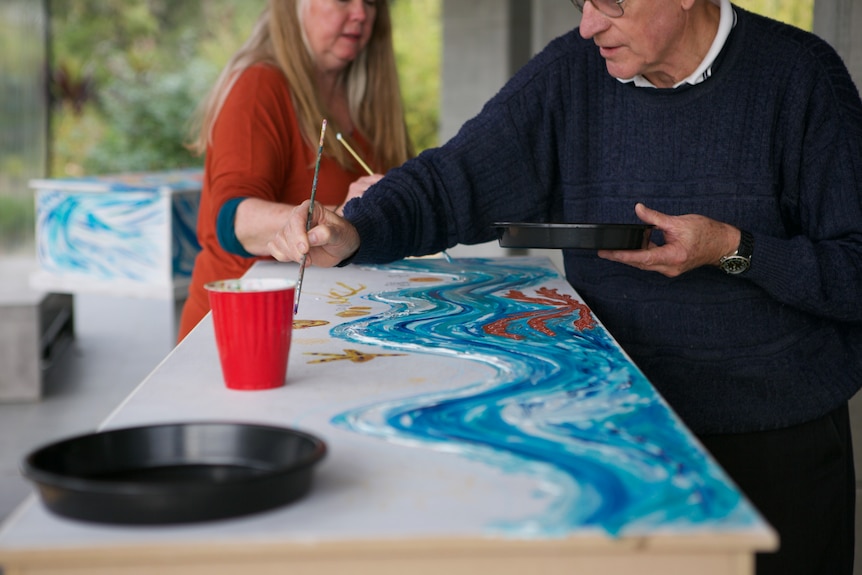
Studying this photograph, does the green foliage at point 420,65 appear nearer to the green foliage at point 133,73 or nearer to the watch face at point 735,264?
the green foliage at point 133,73

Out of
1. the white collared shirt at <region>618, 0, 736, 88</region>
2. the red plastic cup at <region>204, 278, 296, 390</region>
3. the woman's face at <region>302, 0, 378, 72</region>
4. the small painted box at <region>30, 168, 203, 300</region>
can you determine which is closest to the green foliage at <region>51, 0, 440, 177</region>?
the small painted box at <region>30, 168, 203, 300</region>

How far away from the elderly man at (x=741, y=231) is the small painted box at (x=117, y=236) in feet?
8.66

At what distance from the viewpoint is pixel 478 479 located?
100 centimetres

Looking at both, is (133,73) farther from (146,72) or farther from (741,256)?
(741,256)

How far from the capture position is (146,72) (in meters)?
15.0

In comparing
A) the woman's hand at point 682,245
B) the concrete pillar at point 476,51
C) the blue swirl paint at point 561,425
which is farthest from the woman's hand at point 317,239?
the concrete pillar at point 476,51

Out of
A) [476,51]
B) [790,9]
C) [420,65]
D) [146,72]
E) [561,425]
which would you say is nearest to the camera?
[561,425]

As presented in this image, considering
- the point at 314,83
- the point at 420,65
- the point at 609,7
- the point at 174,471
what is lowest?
the point at 174,471

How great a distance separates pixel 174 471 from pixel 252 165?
1.45 m

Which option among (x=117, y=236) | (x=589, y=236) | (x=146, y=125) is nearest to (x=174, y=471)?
(x=589, y=236)

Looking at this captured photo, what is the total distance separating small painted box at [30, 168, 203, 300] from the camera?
4.51 metres

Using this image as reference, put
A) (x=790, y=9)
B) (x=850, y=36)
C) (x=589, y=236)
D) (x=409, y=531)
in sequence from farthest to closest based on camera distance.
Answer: (x=790, y=9)
(x=850, y=36)
(x=589, y=236)
(x=409, y=531)

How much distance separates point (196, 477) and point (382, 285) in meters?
1.09

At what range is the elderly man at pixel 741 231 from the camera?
1.86 meters
